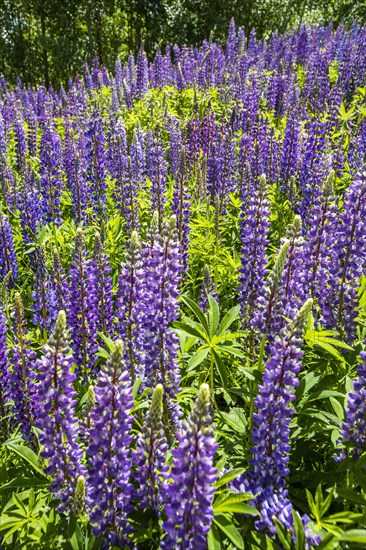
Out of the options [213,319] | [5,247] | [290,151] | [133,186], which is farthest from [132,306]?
[290,151]

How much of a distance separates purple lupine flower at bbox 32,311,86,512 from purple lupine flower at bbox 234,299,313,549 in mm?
797

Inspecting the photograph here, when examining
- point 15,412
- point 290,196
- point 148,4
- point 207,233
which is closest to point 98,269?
point 15,412

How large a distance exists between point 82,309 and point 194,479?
5.88 feet

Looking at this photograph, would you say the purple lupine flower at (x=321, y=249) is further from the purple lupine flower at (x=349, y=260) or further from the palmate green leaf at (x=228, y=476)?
the palmate green leaf at (x=228, y=476)

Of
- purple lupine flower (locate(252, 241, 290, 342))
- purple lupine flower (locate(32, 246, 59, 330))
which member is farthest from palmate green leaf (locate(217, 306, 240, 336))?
purple lupine flower (locate(32, 246, 59, 330))

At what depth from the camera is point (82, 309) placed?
3213 millimetres

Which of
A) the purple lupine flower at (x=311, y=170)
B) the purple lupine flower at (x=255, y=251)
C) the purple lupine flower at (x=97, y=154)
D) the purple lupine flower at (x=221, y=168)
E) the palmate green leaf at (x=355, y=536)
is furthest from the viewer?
the purple lupine flower at (x=221, y=168)

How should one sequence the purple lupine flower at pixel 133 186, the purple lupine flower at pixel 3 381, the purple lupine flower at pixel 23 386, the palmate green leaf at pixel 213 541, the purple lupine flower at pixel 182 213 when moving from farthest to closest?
the purple lupine flower at pixel 133 186, the purple lupine flower at pixel 182 213, the purple lupine flower at pixel 3 381, the purple lupine flower at pixel 23 386, the palmate green leaf at pixel 213 541

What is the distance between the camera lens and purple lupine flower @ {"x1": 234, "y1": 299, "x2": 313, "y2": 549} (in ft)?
6.51

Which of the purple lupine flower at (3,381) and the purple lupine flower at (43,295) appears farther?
the purple lupine flower at (43,295)

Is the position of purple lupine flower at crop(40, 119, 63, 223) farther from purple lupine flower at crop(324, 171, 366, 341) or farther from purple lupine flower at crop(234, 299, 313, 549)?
purple lupine flower at crop(234, 299, 313, 549)

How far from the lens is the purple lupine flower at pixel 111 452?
186 cm

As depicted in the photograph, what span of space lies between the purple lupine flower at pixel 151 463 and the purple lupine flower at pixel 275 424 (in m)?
0.38

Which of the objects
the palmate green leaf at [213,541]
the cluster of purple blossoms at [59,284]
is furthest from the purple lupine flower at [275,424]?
the cluster of purple blossoms at [59,284]
